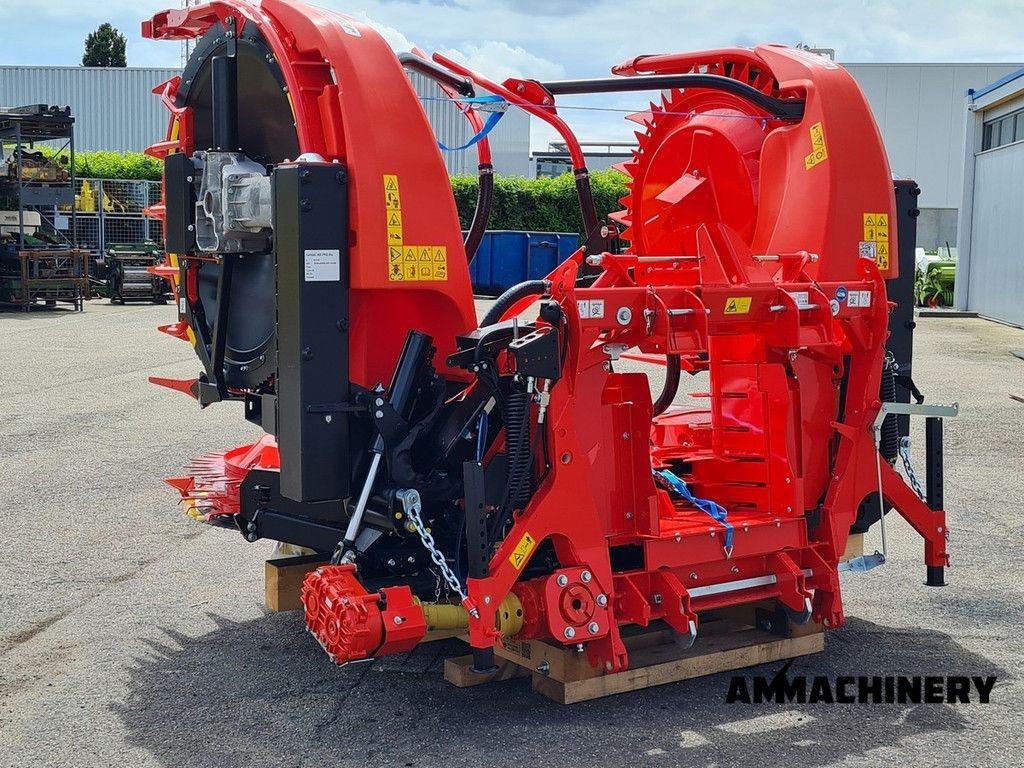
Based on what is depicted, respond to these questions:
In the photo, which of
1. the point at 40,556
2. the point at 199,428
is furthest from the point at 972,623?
the point at 199,428

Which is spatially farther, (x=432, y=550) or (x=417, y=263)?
(x=417, y=263)

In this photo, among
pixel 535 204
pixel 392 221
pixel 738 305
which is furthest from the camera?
pixel 535 204

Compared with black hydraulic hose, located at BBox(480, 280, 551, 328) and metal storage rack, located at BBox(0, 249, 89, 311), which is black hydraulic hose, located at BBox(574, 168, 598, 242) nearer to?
black hydraulic hose, located at BBox(480, 280, 551, 328)

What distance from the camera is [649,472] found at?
4023 millimetres

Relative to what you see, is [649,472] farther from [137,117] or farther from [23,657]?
[137,117]

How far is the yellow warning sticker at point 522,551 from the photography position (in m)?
3.61

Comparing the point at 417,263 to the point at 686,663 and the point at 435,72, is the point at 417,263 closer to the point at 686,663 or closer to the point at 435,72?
the point at 435,72

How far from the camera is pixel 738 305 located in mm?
3957

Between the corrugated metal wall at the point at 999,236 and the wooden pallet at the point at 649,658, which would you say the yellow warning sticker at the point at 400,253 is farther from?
the corrugated metal wall at the point at 999,236

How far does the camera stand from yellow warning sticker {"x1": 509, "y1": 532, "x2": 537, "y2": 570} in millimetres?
3615

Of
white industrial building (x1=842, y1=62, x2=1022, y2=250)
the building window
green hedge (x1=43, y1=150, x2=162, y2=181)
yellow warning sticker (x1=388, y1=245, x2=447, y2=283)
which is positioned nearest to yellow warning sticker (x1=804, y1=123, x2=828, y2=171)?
yellow warning sticker (x1=388, y1=245, x2=447, y2=283)

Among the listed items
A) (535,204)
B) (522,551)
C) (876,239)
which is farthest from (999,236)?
(522,551)

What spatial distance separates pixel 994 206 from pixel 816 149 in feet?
60.4

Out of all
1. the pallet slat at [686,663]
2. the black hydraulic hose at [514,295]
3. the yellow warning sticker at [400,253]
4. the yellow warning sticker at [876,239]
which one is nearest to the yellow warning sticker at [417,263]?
the yellow warning sticker at [400,253]
